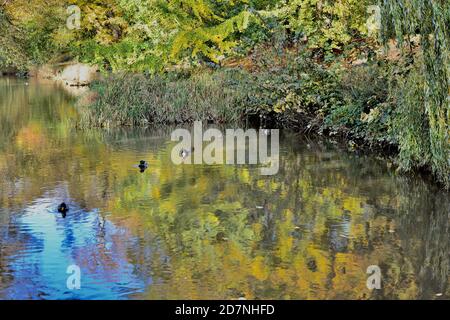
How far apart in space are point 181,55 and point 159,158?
13.1m

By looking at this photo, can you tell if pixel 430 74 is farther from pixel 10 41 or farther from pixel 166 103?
pixel 10 41

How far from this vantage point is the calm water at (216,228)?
8.12m

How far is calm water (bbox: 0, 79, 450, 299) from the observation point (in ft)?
26.6

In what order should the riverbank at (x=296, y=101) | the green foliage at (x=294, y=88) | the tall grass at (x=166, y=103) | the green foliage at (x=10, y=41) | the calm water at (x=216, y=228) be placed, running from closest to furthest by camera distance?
the calm water at (x=216, y=228) → the riverbank at (x=296, y=101) → the green foliage at (x=294, y=88) → the tall grass at (x=166, y=103) → the green foliage at (x=10, y=41)

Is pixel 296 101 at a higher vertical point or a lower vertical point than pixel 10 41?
lower

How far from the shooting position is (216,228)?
417 inches

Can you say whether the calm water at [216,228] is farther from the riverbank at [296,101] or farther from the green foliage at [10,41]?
the green foliage at [10,41]

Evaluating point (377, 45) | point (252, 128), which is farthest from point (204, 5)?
point (377, 45)

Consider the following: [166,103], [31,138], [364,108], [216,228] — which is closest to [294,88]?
[364,108]

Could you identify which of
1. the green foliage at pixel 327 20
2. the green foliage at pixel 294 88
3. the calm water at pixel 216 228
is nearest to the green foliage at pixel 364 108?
the green foliage at pixel 294 88

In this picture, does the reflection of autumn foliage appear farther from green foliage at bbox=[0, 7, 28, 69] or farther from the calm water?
green foliage at bbox=[0, 7, 28, 69]

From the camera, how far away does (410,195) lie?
12.8 meters

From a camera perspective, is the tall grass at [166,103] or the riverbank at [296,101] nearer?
the riverbank at [296,101]
